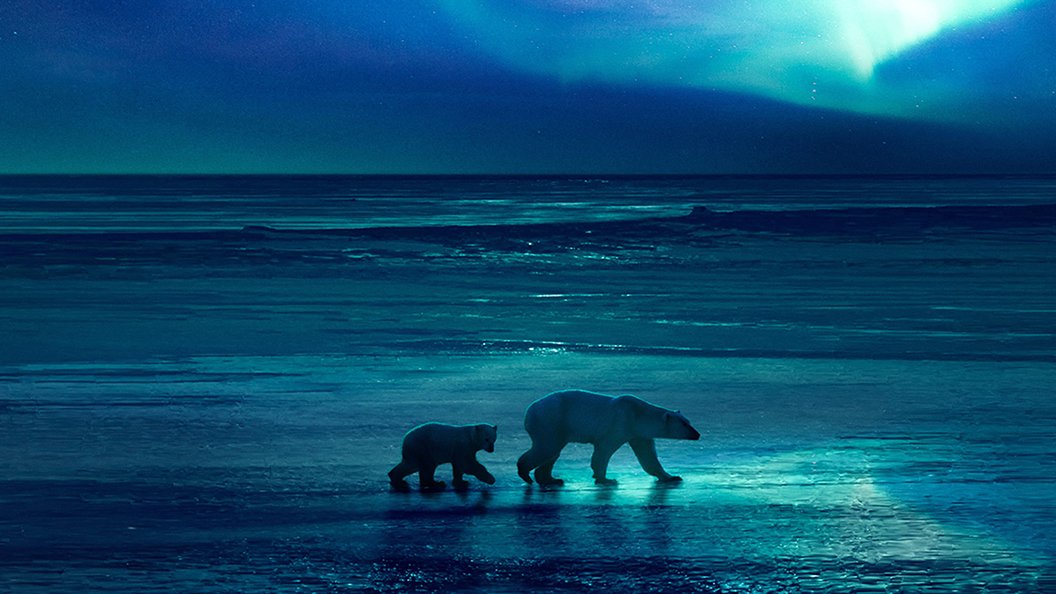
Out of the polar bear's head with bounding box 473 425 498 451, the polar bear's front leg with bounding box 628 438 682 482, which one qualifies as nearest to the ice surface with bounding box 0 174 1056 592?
the polar bear's front leg with bounding box 628 438 682 482

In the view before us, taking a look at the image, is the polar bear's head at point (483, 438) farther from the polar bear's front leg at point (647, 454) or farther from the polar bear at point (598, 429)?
the polar bear's front leg at point (647, 454)

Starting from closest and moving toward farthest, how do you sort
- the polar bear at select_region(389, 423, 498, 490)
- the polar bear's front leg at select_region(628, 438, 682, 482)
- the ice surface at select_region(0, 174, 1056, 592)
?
the ice surface at select_region(0, 174, 1056, 592), the polar bear at select_region(389, 423, 498, 490), the polar bear's front leg at select_region(628, 438, 682, 482)

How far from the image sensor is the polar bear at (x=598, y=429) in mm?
8141

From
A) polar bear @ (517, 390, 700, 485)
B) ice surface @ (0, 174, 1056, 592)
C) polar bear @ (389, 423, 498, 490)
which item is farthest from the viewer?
polar bear @ (517, 390, 700, 485)

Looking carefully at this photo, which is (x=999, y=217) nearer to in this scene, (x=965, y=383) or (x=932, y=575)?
(x=965, y=383)

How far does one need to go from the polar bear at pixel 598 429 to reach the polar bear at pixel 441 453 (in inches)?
10.4

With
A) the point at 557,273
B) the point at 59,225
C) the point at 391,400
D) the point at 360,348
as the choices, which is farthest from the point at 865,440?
the point at 59,225

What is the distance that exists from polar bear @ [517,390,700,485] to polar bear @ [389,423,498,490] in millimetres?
264

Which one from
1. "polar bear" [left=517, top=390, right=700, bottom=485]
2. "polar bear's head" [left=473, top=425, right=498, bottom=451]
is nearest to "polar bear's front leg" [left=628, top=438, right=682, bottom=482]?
"polar bear" [left=517, top=390, right=700, bottom=485]

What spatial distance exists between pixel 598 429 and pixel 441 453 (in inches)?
38.5

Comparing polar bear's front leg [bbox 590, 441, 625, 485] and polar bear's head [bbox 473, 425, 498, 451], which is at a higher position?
polar bear's head [bbox 473, 425, 498, 451]

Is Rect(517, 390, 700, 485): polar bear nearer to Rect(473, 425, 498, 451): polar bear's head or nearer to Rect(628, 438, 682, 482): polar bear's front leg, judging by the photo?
Rect(628, 438, 682, 482): polar bear's front leg

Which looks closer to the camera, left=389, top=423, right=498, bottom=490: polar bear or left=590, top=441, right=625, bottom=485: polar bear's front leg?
left=389, top=423, right=498, bottom=490: polar bear

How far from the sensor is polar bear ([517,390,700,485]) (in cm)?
814
